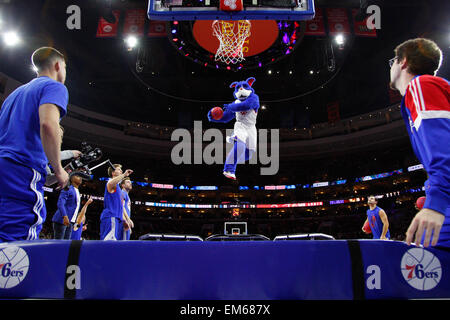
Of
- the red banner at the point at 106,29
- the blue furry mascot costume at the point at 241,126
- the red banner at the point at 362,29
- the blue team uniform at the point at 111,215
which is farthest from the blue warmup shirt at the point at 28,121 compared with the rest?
the red banner at the point at 362,29

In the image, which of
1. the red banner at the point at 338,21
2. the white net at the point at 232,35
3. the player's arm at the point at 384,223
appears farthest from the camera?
the red banner at the point at 338,21

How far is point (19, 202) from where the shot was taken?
6.63ft

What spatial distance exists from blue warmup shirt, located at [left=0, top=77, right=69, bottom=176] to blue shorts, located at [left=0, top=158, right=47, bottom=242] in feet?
0.26

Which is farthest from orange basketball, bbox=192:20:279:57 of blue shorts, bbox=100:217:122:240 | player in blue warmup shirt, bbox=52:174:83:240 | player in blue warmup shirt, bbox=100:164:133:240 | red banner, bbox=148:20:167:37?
blue shorts, bbox=100:217:122:240

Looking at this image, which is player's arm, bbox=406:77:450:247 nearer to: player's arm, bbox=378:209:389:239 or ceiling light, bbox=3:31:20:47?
player's arm, bbox=378:209:389:239

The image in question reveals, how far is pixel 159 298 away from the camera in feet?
5.12

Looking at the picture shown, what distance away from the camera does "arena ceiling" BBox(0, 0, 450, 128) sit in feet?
45.8

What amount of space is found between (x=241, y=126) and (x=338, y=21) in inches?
318

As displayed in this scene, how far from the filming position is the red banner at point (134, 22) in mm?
11344

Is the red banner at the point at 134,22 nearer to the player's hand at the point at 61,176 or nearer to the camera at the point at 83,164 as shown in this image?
the camera at the point at 83,164

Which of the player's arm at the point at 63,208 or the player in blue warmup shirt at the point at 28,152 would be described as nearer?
the player in blue warmup shirt at the point at 28,152

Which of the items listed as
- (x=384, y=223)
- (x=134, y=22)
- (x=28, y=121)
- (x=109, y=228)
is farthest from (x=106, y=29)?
(x=384, y=223)

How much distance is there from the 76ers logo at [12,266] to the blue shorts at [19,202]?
Result: 1.15ft

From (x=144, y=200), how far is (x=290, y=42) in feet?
81.0
